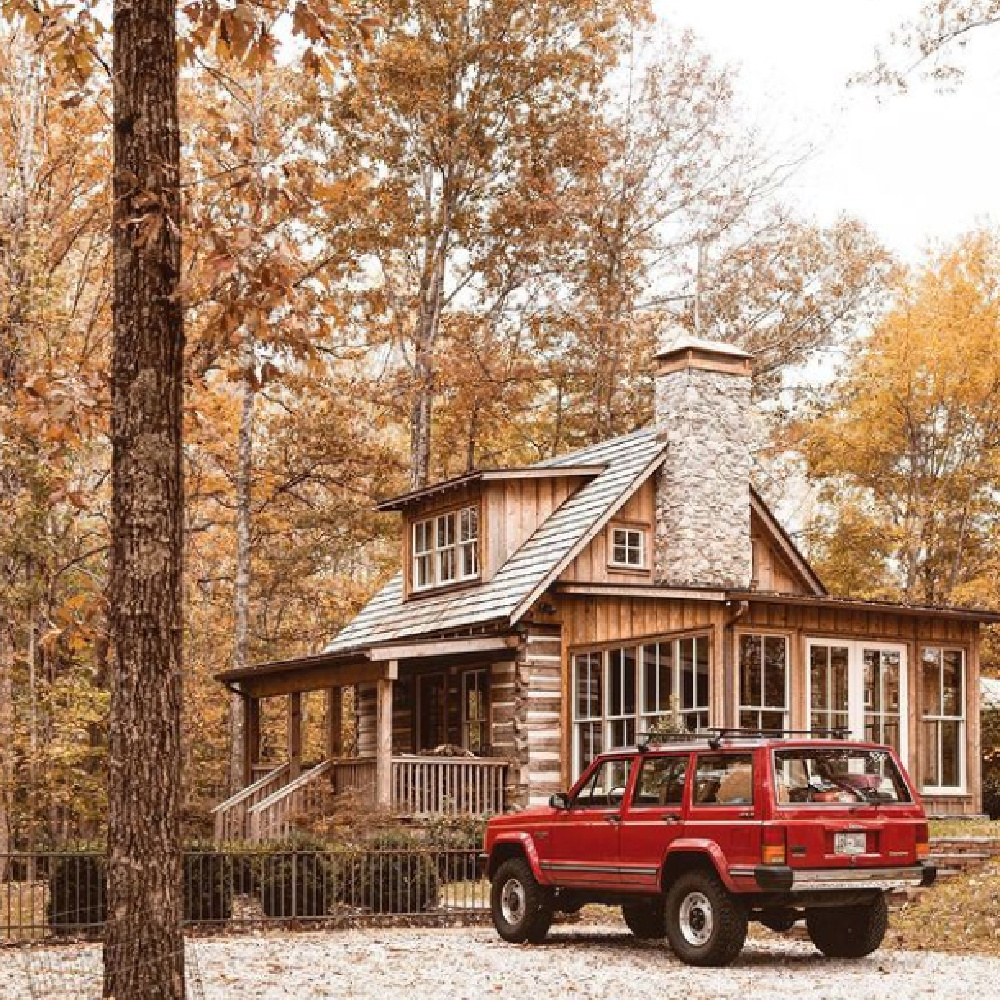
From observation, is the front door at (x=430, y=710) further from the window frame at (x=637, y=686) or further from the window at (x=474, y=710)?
the window frame at (x=637, y=686)

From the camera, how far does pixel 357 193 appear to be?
35.9 metres

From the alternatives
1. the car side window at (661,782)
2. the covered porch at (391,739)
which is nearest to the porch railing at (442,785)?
the covered porch at (391,739)

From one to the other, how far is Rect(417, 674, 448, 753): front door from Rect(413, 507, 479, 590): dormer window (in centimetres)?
174

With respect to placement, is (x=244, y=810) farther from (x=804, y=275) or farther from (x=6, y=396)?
(x=804, y=275)

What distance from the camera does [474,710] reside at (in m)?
27.8

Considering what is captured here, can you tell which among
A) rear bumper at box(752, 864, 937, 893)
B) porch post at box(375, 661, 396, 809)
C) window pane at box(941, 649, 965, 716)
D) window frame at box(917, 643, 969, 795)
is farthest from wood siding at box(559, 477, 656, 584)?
rear bumper at box(752, 864, 937, 893)

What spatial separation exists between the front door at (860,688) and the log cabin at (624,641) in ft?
0.10

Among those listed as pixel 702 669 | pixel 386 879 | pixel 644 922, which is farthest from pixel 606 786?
pixel 702 669

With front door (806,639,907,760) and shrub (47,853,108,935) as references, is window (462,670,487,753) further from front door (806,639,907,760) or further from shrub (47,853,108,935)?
shrub (47,853,108,935)

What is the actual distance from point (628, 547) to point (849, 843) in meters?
13.9

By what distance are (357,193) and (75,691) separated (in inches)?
520

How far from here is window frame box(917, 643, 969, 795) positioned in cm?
2572

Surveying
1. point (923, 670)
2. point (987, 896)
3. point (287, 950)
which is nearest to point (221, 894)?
point (287, 950)

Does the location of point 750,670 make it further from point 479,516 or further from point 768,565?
point 479,516
